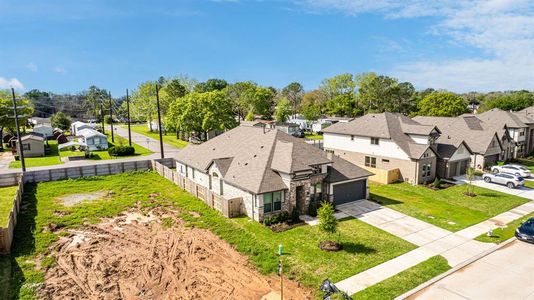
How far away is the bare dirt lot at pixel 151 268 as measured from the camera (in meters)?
15.5

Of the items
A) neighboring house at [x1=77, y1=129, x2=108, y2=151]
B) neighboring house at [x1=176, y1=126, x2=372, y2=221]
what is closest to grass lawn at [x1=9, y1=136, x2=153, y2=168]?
neighboring house at [x1=77, y1=129, x2=108, y2=151]

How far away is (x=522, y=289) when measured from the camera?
51.0ft

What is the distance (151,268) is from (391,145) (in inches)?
1119

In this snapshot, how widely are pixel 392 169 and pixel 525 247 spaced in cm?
1695

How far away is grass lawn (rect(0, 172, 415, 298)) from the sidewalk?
63 centimetres

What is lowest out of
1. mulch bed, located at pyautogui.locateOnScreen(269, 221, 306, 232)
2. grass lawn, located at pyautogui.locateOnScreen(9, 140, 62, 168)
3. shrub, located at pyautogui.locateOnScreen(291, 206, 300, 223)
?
mulch bed, located at pyautogui.locateOnScreen(269, 221, 306, 232)

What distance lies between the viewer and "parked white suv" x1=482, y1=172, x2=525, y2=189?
33.4m

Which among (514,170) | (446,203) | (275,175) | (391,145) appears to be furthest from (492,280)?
(514,170)

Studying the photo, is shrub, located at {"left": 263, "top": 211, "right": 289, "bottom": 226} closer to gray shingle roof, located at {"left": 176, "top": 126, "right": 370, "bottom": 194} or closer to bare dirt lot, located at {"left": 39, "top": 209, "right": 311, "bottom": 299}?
gray shingle roof, located at {"left": 176, "top": 126, "right": 370, "bottom": 194}

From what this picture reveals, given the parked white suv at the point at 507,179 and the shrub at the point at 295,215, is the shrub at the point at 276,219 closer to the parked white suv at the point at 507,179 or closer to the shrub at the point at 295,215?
the shrub at the point at 295,215

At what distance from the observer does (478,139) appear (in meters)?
41.9

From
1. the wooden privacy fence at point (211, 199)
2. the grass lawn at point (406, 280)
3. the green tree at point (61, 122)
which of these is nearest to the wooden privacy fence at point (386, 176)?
the wooden privacy fence at point (211, 199)

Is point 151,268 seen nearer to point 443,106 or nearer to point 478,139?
point 478,139

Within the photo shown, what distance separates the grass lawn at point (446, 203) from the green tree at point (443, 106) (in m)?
46.5
